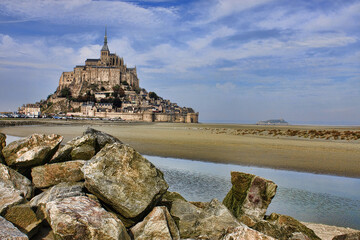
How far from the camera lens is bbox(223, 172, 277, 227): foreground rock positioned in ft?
16.8

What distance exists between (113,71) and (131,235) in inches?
5059

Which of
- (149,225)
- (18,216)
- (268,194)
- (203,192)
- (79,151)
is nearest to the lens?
(18,216)

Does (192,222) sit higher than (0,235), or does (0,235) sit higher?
(0,235)

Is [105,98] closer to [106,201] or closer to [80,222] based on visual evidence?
[106,201]

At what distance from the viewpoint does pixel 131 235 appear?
374 cm

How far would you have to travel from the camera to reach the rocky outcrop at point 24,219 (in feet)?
10.6

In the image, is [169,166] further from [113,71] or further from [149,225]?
[113,71]

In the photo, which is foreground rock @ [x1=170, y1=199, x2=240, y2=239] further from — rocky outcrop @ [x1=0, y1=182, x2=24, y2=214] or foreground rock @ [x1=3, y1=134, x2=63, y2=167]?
foreground rock @ [x1=3, y1=134, x2=63, y2=167]

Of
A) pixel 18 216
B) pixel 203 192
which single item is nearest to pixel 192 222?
pixel 18 216

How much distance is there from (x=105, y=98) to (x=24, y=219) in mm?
117023

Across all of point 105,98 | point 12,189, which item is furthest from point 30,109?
point 12,189

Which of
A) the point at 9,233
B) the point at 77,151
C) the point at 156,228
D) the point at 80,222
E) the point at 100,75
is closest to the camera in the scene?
the point at 9,233

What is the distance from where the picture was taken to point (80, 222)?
299 cm

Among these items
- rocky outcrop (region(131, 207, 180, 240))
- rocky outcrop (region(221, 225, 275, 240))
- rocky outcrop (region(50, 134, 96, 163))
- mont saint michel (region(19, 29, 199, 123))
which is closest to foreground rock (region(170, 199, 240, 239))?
rocky outcrop (region(131, 207, 180, 240))
